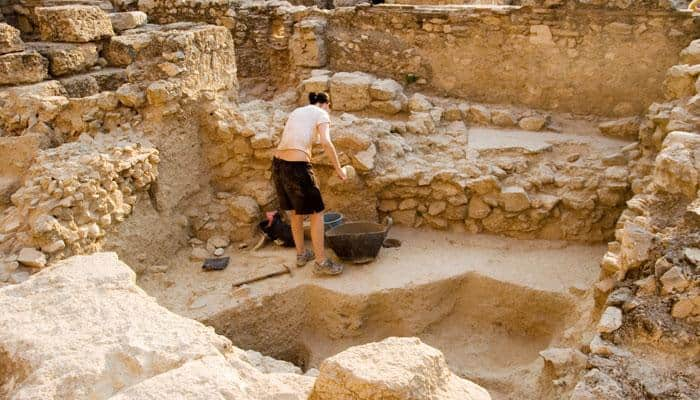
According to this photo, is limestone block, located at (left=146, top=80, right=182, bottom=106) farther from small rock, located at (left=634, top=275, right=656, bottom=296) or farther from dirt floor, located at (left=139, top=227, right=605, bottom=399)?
small rock, located at (left=634, top=275, right=656, bottom=296)

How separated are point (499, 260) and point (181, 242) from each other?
307 centimetres

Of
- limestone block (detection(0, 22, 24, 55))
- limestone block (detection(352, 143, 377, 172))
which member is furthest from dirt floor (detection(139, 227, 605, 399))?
limestone block (detection(0, 22, 24, 55))

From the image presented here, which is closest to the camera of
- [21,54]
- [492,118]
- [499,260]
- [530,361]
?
[530,361]

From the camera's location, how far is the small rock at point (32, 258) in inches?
173

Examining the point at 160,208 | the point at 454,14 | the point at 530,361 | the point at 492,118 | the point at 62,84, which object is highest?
the point at 454,14

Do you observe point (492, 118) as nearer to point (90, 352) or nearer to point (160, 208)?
point (160, 208)

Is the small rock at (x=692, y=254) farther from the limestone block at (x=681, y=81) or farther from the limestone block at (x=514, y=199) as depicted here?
the limestone block at (x=681, y=81)

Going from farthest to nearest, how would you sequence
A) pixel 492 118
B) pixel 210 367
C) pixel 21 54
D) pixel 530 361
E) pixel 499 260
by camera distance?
pixel 492 118
pixel 21 54
pixel 499 260
pixel 530 361
pixel 210 367

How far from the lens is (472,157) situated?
20.9 feet

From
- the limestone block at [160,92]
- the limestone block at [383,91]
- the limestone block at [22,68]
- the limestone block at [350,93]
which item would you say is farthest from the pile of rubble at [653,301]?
the limestone block at [22,68]

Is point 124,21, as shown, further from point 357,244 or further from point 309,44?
point 357,244

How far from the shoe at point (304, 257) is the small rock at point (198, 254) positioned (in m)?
0.92

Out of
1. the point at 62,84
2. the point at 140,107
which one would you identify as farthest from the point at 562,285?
the point at 62,84

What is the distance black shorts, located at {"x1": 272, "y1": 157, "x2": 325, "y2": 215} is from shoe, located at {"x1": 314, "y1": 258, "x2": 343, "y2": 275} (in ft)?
1.58
